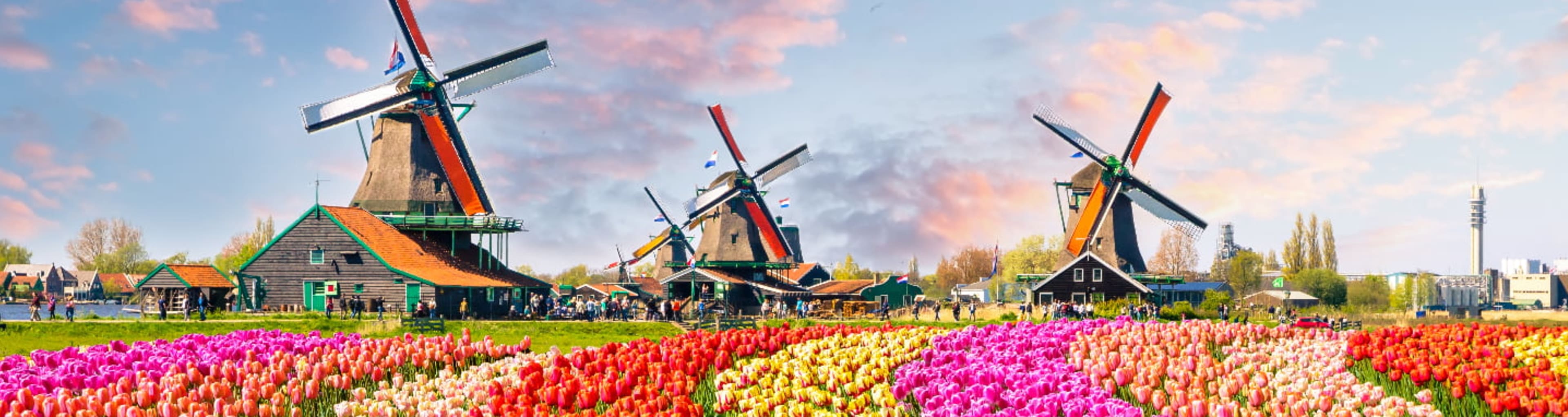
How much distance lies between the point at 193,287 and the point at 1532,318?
7014cm

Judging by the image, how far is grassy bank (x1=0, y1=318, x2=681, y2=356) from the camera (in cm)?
3884

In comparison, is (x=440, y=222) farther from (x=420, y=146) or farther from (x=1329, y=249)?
(x=1329, y=249)

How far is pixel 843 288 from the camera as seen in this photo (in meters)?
94.7

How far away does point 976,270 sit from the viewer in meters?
151

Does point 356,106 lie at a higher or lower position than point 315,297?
higher

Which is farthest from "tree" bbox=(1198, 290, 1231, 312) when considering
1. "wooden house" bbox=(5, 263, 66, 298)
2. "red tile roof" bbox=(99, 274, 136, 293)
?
"wooden house" bbox=(5, 263, 66, 298)

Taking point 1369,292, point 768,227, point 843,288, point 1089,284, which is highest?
point 768,227

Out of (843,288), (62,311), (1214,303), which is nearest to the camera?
(1214,303)

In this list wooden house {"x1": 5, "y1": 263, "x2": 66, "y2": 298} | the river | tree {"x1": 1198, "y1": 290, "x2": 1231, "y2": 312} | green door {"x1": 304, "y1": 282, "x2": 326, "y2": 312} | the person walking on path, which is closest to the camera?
the person walking on path

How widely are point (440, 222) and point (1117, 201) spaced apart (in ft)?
110

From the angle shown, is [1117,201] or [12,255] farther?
[12,255]

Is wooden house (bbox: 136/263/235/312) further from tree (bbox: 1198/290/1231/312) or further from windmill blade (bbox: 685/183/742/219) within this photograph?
tree (bbox: 1198/290/1231/312)

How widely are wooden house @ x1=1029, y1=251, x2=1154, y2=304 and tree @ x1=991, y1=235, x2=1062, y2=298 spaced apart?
197ft

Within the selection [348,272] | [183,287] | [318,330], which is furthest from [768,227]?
[318,330]
